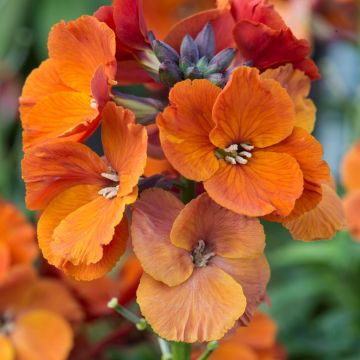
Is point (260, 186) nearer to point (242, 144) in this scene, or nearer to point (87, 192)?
point (242, 144)

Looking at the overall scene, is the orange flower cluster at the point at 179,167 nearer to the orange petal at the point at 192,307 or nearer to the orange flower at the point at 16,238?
the orange petal at the point at 192,307

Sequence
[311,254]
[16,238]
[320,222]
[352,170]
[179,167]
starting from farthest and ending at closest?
1. [311,254]
2. [352,170]
3. [16,238]
4. [320,222]
5. [179,167]

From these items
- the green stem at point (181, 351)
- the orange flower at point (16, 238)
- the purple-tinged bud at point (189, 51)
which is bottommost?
the orange flower at point (16, 238)

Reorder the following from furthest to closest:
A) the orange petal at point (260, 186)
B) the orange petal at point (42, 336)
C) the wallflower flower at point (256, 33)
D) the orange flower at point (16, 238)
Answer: the orange flower at point (16, 238), the orange petal at point (42, 336), the wallflower flower at point (256, 33), the orange petal at point (260, 186)

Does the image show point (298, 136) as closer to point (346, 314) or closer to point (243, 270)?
point (243, 270)

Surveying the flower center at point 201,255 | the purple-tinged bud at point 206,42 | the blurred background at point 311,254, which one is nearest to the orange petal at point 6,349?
the blurred background at point 311,254

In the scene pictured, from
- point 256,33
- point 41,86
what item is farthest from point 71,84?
point 256,33
